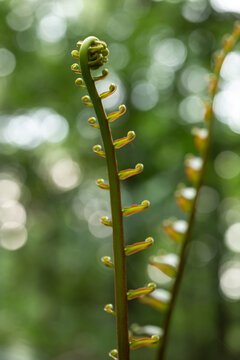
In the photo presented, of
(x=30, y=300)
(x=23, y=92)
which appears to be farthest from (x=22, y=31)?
(x=30, y=300)

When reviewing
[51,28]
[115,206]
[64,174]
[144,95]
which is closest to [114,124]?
[144,95]

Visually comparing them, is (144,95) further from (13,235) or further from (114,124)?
(13,235)

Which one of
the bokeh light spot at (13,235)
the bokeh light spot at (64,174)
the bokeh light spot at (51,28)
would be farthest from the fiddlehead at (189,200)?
the bokeh light spot at (13,235)

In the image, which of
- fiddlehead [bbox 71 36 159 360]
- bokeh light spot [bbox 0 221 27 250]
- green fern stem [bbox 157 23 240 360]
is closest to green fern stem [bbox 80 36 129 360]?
fiddlehead [bbox 71 36 159 360]

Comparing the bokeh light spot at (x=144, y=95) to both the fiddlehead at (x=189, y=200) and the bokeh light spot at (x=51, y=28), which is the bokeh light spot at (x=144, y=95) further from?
the fiddlehead at (x=189, y=200)

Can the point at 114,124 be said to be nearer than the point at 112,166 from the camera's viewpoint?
No

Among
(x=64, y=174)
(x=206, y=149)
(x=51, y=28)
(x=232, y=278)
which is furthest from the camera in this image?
(x=232, y=278)

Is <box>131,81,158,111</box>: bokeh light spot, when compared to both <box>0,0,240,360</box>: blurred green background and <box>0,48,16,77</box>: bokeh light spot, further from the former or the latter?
<box>0,48,16,77</box>: bokeh light spot
